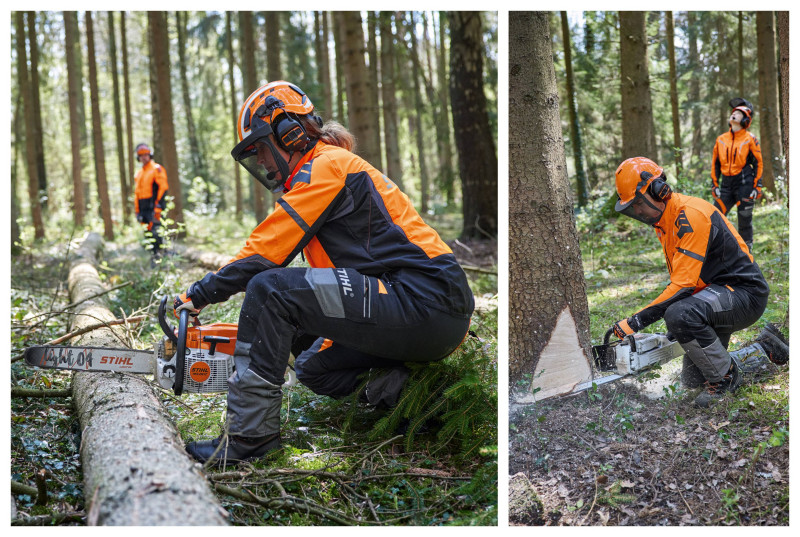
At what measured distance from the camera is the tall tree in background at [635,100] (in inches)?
128

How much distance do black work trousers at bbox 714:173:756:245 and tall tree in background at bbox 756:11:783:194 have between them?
131 millimetres

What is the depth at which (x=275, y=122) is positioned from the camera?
289 centimetres

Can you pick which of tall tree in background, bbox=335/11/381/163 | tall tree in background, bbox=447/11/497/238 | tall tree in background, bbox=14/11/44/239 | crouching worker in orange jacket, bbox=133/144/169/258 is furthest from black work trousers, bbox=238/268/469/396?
tall tree in background, bbox=14/11/44/239

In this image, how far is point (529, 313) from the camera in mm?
2832

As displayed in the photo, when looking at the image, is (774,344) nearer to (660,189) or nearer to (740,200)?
(660,189)

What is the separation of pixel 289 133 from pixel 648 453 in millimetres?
1959

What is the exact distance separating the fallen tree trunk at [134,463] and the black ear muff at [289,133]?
1.28 metres

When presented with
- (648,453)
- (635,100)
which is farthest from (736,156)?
(648,453)

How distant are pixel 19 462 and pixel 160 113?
9582mm

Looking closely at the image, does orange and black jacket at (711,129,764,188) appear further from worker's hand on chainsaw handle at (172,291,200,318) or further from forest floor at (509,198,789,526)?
worker's hand on chainsaw handle at (172,291,200,318)

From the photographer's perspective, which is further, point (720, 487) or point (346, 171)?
point (346, 171)

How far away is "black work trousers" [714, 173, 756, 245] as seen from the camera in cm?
373
